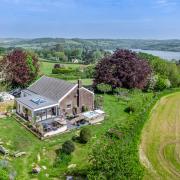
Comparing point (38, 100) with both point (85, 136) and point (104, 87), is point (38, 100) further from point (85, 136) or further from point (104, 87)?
point (104, 87)

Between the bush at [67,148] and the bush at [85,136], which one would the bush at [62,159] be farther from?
the bush at [85,136]

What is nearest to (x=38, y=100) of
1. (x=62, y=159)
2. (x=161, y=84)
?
(x=62, y=159)

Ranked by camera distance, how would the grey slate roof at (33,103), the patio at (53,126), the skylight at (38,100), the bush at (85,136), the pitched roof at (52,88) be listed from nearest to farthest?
the bush at (85,136)
the patio at (53,126)
the grey slate roof at (33,103)
the skylight at (38,100)
the pitched roof at (52,88)

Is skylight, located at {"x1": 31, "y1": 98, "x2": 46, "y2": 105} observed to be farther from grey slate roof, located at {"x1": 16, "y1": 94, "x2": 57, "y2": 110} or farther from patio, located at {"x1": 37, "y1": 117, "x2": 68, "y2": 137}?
patio, located at {"x1": 37, "y1": 117, "x2": 68, "y2": 137}

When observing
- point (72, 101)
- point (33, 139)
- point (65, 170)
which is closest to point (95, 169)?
point (65, 170)

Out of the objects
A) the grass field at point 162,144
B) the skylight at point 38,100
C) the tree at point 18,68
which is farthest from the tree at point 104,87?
the skylight at point 38,100

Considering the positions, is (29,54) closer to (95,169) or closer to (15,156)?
(15,156)

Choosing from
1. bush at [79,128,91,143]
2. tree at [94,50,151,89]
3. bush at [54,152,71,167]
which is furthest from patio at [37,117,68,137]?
tree at [94,50,151,89]
